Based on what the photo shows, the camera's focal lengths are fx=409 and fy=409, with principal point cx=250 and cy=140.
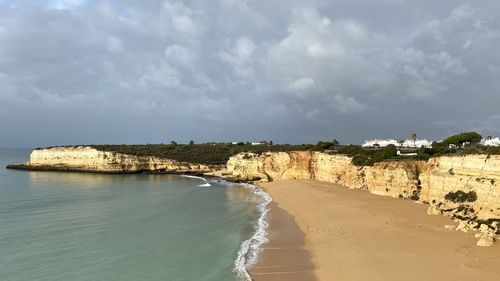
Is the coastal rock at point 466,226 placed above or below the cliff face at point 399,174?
below

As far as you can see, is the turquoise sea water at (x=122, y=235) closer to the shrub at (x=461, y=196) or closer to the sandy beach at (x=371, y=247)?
the sandy beach at (x=371, y=247)

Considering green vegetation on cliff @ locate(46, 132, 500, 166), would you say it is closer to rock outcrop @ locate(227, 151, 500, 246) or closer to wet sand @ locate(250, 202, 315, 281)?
rock outcrop @ locate(227, 151, 500, 246)

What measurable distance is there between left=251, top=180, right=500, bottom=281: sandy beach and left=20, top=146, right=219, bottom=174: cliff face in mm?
49310

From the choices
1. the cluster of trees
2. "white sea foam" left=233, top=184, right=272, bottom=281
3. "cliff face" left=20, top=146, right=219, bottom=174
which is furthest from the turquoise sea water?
the cluster of trees

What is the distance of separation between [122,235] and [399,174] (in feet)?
84.4

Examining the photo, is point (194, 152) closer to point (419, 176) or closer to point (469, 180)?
point (419, 176)

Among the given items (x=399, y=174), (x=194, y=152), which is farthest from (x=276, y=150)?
(x=399, y=174)

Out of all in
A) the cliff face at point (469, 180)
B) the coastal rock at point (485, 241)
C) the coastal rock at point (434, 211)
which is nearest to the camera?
the coastal rock at point (485, 241)

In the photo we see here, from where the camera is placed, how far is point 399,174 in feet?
126

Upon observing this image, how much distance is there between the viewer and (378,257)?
19812mm

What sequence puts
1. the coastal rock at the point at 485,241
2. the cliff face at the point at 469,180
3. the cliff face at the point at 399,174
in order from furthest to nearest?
the cliff face at the point at 399,174 < the cliff face at the point at 469,180 < the coastal rock at the point at 485,241

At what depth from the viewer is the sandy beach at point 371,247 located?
1756 cm

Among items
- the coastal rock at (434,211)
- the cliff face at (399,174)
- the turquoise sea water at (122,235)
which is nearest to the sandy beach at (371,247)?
the coastal rock at (434,211)

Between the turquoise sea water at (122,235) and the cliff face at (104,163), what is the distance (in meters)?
36.2
